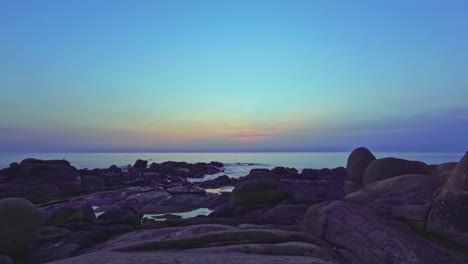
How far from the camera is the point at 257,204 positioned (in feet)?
53.1

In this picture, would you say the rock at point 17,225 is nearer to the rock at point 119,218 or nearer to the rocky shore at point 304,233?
the rocky shore at point 304,233

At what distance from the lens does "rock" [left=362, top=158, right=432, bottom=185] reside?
493 inches

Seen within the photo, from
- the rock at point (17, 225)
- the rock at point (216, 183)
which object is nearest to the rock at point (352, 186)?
the rock at point (17, 225)

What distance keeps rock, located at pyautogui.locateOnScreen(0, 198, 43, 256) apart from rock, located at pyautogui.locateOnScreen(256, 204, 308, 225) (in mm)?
5473

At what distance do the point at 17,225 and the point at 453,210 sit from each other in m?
8.83

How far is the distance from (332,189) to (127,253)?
57.2ft

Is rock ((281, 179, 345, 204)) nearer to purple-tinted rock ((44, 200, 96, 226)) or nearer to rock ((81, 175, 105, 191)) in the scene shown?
purple-tinted rock ((44, 200, 96, 226))

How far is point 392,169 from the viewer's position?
12594 mm

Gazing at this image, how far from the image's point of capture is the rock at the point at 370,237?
5.30 metres

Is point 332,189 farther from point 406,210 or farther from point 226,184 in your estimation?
point 406,210

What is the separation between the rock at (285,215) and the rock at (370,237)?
3022mm

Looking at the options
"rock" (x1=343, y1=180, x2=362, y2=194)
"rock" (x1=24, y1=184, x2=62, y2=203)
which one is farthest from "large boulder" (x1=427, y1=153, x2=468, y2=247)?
"rock" (x1=24, y1=184, x2=62, y2=203)

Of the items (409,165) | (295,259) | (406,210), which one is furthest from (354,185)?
(295,259)

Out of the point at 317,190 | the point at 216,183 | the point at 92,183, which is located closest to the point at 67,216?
the point at 317,190
